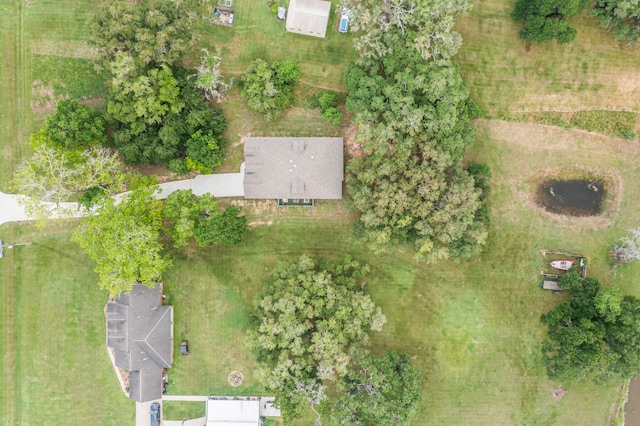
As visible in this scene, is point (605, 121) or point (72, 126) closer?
point (72, 126)

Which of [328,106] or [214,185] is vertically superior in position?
[328,106]

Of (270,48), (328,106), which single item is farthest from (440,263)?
(270,48)

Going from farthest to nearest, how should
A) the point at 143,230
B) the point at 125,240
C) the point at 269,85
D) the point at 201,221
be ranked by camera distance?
the point at 269,85, the point at 201,221, the point at 143,230, the point at 125,240

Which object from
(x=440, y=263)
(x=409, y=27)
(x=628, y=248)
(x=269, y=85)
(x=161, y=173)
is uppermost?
(x=409, y=27)

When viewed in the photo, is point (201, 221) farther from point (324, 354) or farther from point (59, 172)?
point (324, 354)

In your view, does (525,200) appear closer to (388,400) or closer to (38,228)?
(388,400)

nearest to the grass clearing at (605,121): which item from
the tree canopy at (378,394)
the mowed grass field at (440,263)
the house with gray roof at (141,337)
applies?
the mowed grass field at (440,263)

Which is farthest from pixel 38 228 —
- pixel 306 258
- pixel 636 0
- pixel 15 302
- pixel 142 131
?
pixel 636 0
